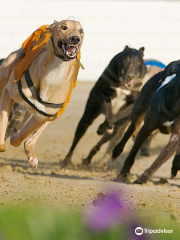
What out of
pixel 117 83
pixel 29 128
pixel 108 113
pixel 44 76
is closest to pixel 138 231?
pixel 44 76

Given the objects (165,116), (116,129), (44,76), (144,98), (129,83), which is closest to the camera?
(44,76)

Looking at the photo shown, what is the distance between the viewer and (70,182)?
15.6 feet

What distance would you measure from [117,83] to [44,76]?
2507 mm

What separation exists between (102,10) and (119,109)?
5.00 metres

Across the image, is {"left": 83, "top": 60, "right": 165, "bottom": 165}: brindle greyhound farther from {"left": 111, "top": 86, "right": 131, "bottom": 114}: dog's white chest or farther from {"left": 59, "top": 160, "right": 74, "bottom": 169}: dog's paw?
{"left": 59, "top": 160, "right": 74, "bottom": 169}: dog's paw

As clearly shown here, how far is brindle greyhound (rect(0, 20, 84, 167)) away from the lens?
3.26m

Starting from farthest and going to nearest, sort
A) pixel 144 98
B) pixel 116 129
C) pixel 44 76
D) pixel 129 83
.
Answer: pixel 116 129 < pixel 129 83 < pixel 144 98 < pixel 44 76

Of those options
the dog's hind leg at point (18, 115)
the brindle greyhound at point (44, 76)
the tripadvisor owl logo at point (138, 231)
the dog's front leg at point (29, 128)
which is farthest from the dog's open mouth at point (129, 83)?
the tripadvisor owl logo at point (138, 231)

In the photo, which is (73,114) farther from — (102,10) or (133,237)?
(133,237)

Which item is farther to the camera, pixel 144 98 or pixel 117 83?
pixel 117 83

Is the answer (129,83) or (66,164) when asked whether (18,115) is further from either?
(129,83)

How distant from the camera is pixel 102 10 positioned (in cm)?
1073

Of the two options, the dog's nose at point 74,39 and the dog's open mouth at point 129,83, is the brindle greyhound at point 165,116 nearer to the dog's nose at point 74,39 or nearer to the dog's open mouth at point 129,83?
the dog's open mouth at point 129,83

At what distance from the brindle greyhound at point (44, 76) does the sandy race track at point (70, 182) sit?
16.9 inches
